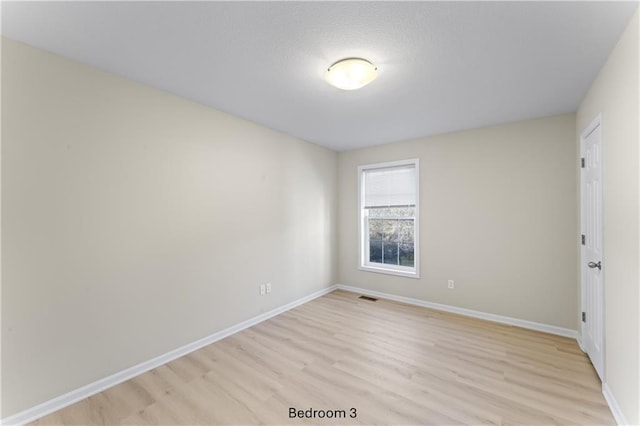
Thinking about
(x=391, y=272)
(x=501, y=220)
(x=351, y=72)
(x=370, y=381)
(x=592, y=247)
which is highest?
(x=351, y=72)

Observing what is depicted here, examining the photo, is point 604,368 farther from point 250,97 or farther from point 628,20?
point 250,97

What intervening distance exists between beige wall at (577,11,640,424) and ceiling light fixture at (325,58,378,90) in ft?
5.07

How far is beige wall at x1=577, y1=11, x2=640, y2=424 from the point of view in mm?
1562

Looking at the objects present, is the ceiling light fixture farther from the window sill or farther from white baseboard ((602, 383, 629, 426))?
the window sill

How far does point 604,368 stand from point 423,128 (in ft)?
9.71

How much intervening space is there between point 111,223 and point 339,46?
230cm

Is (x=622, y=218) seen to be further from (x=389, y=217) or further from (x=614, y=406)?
(x=389, y=217)

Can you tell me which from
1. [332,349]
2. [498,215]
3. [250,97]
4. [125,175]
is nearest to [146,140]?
[125,175]

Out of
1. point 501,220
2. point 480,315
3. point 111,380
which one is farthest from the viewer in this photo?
point 480,315

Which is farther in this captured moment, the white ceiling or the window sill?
the window sill

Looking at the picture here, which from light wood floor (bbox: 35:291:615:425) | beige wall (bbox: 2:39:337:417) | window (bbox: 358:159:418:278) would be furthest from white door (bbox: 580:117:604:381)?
beige wall (bbox: 2:39:337:417)

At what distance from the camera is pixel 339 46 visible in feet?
6.13

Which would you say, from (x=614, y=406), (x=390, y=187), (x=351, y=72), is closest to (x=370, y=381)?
(x=614, y=406)

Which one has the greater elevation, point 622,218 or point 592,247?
point 622,218
